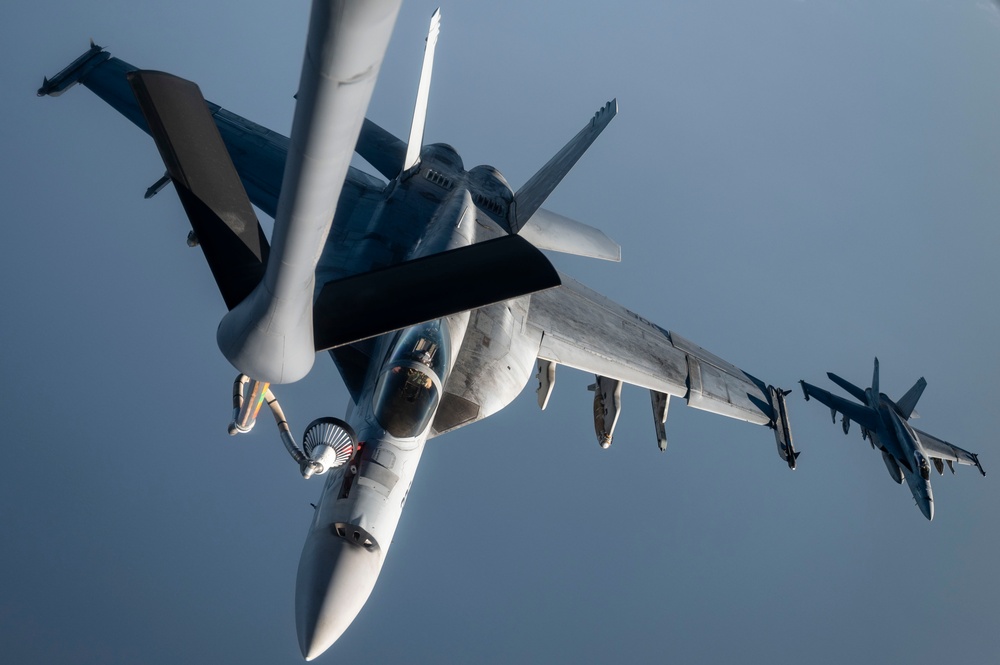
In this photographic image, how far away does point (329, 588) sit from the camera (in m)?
11.8

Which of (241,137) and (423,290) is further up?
(241,137)

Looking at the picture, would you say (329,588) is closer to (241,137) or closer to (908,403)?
(241,137)

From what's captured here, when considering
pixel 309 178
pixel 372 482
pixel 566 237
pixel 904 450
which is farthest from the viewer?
pixel 904 450

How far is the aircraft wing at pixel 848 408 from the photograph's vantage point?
90.8ft

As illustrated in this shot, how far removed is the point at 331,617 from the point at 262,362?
5.54 meters

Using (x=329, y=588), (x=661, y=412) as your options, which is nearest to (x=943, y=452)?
(x=661, y=412)

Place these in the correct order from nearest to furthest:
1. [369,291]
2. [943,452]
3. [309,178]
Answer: [309,178]
[369,291]
[943,452]

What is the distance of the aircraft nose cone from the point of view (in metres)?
11.9

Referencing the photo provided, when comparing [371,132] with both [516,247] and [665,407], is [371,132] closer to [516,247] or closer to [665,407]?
[665,407]

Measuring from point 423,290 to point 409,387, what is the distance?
14.6 ft

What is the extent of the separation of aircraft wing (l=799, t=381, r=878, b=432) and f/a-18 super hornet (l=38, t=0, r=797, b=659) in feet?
18.9

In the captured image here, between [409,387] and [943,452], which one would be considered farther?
[943,452]

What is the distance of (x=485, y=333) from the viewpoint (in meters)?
17.8

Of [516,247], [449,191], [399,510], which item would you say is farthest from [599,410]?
[516,247]
